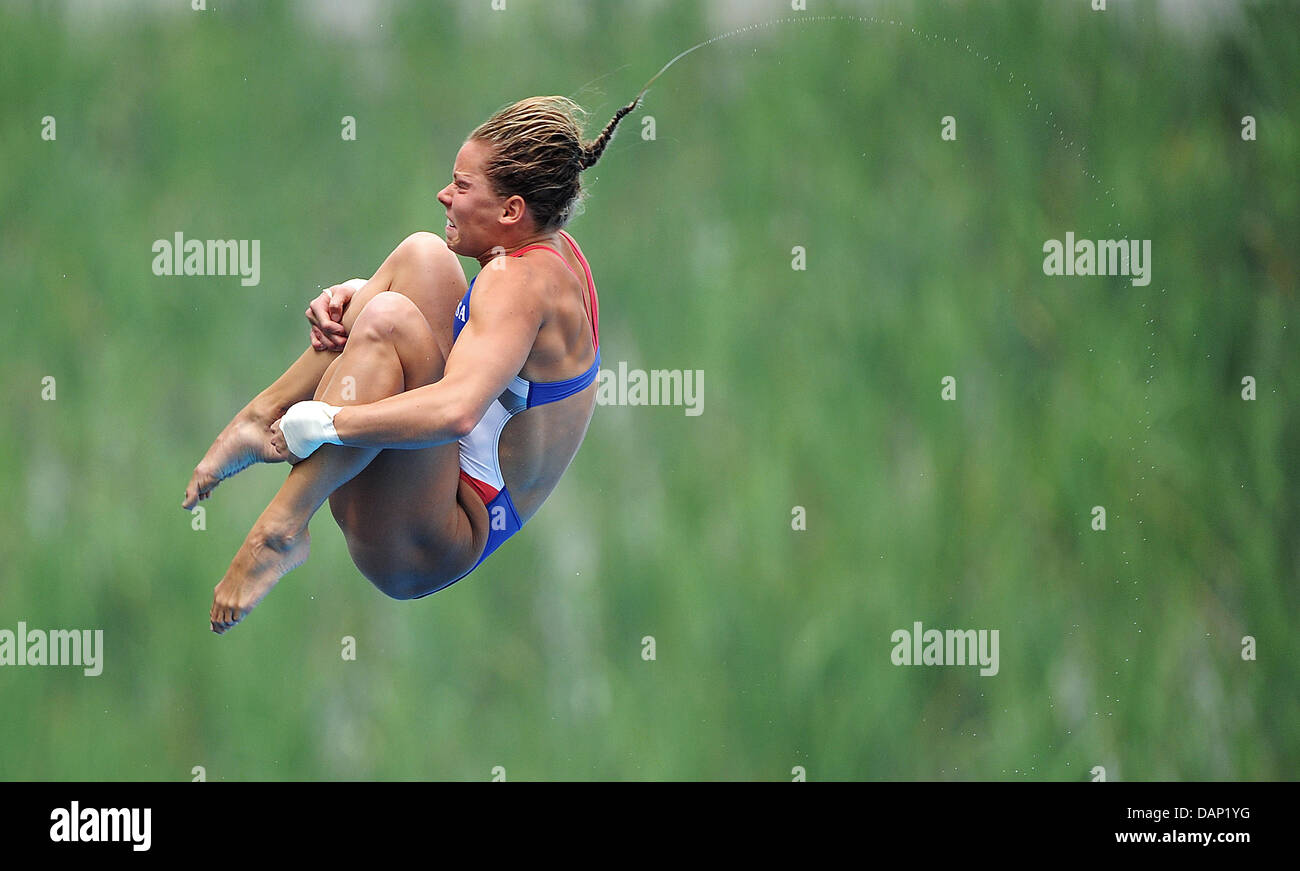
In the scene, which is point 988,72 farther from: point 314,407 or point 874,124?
point 314,407

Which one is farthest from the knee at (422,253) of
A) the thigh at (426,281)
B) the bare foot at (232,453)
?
the bare foot at (232,453)

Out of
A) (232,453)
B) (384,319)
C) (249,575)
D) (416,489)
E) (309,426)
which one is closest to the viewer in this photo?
(309,426)

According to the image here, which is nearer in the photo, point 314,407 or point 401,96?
point 314,407

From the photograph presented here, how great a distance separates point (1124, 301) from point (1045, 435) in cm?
84

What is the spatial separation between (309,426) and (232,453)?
21.3 inches

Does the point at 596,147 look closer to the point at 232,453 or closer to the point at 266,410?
the point at 266,410

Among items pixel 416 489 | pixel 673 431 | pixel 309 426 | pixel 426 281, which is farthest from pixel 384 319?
pixel 673 431

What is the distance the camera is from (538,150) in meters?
3.39

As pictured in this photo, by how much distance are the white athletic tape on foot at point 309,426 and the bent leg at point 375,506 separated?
79 millimetres

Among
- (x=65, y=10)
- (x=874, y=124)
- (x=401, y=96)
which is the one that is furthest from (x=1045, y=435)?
(x=65, y=10)

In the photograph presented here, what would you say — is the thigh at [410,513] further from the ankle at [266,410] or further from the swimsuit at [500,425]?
the ankle at [266,410]

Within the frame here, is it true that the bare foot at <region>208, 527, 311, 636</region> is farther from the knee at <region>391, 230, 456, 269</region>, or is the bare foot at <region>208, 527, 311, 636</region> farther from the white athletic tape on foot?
the knee at <region>391, 230, 456, 269</region>

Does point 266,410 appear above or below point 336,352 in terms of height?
below

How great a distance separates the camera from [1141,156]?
776 cm
